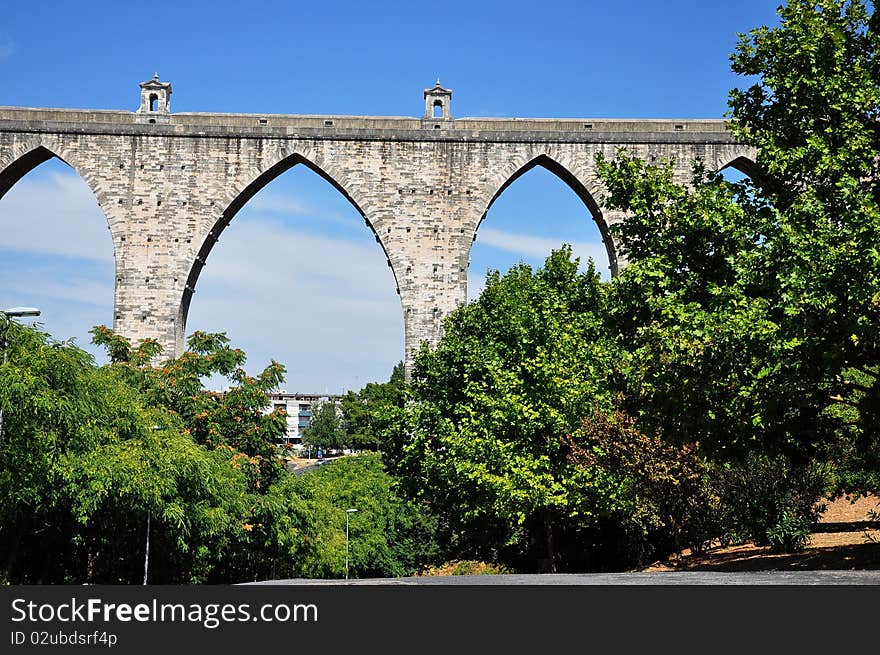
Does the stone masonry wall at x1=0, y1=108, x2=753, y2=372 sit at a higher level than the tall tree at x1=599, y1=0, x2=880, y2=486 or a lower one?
higher

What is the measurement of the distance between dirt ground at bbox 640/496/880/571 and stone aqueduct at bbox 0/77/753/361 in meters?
14.8

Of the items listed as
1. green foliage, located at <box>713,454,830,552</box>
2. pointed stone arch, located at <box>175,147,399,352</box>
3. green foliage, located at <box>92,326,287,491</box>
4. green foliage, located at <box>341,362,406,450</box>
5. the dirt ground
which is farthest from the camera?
green foliage, located at <box>341,362,406,450</box>

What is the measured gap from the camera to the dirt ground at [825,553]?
1212 centimetres

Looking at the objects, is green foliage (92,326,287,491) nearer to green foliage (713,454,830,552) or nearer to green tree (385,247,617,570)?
green tree (385,247,617,570)

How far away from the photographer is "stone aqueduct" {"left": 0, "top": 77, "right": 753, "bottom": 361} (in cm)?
3272

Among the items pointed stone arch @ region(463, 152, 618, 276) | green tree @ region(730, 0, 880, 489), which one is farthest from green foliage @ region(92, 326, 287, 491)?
green tree @ region(730, 0, 880, 489)

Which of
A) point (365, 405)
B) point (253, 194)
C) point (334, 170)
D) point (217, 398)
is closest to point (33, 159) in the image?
→ point (253, 194)

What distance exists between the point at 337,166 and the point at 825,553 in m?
23.2

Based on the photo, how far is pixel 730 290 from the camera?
11.9m

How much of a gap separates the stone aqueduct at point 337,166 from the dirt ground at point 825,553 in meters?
14.8

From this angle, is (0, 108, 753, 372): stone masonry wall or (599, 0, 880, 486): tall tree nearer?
(599, 0, 880, 486): tall tree

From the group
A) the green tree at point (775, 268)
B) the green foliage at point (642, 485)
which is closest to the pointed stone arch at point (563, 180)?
the green foliage at point (642, 485)

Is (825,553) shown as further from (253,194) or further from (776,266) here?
(253,194)
